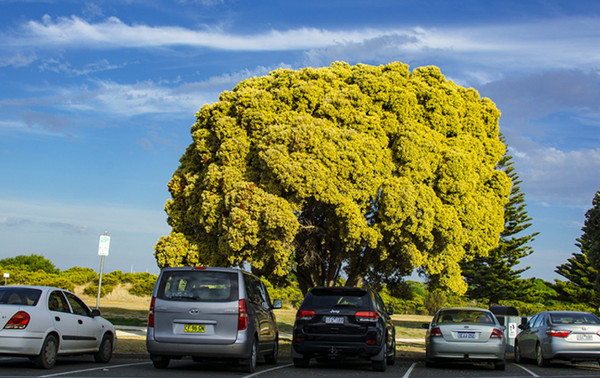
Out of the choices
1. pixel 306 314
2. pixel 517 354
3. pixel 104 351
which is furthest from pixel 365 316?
pixel 517 354

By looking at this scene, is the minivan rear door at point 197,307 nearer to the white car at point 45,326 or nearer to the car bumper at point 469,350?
the white car at point 45,326

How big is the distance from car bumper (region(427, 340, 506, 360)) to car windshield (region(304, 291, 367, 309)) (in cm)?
276

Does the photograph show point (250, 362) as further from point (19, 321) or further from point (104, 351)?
point (19, 321)

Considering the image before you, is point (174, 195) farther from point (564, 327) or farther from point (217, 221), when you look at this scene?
point (564, 327)

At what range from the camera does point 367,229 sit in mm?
23828

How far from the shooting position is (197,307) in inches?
480

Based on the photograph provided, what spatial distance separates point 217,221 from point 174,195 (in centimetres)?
402

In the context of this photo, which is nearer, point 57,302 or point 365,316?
point 57,302

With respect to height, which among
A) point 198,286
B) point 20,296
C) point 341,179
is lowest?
point 20,296

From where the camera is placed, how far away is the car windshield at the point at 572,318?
1681 cm

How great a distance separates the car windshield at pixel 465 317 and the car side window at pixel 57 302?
28.4ft

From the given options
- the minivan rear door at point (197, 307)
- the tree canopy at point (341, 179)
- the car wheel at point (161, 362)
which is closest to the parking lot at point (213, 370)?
the car wheel at point (161, 362)

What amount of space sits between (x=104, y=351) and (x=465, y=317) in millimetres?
8479

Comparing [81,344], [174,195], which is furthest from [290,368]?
[174,195]
